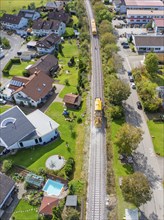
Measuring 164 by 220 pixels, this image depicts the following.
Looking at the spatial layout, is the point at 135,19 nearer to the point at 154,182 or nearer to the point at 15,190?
the point at 154,182

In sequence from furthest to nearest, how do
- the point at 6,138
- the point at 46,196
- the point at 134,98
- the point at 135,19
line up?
the point at 135,19, the point at 134,98, the point at 6,138, the point at 46,196

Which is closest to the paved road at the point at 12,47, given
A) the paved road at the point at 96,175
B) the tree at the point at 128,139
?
the paved road at the point at 96,175

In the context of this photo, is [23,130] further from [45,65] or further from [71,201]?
[45,65]

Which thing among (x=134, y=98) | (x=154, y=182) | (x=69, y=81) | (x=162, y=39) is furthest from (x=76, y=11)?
(x=154, y=182)

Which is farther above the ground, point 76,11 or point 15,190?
point 76,11

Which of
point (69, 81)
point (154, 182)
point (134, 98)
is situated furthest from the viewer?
point (69, 81)
